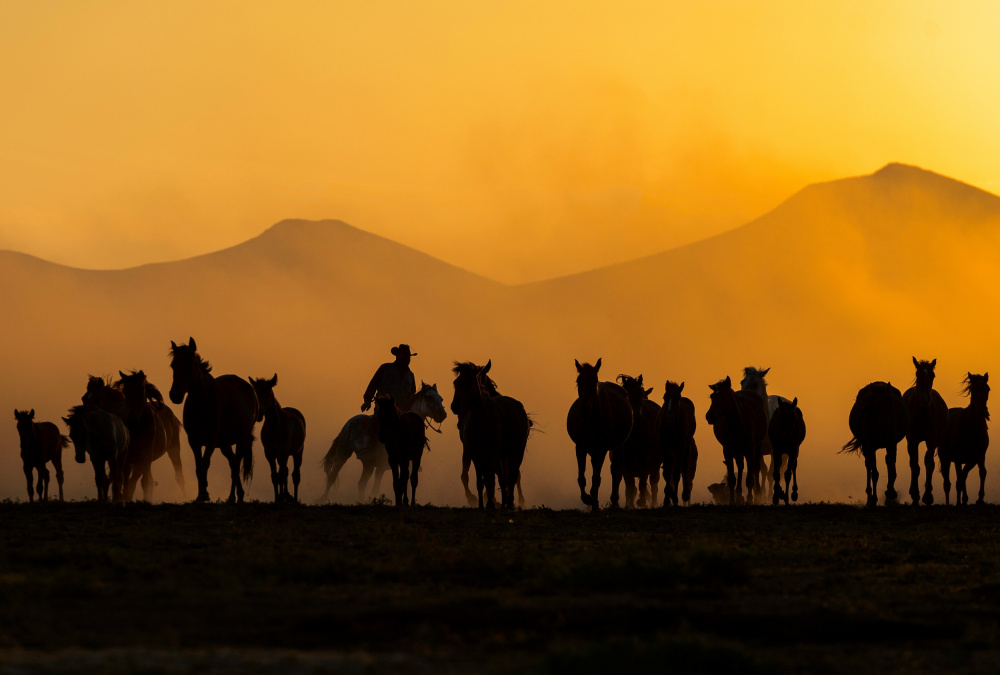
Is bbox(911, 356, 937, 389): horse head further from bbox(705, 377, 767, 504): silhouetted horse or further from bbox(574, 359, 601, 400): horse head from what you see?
bbox(574, 359, 601, 400): horse head

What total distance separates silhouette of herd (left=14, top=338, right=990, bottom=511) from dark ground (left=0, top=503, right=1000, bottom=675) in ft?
9.64

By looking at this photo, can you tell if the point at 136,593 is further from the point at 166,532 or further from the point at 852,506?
the point at 852,506

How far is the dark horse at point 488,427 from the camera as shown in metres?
25.6

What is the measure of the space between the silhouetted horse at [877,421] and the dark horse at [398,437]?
9758 millimetres

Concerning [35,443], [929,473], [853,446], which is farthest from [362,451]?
[929,473]

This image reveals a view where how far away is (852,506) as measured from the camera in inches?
A: 1101

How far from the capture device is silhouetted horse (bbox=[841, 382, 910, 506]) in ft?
97.2

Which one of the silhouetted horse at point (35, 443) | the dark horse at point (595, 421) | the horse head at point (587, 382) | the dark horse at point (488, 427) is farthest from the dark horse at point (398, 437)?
the silhouetted horse at point (35, 443)

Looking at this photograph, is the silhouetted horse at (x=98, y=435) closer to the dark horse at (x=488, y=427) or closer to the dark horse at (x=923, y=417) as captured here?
the dark horse at (x=488, y=427)

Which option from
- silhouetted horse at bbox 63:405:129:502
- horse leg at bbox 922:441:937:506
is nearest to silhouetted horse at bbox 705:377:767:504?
horse leg at bbox 922:441:937:506

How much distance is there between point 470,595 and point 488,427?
1210cm

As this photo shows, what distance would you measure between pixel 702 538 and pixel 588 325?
176338 mm

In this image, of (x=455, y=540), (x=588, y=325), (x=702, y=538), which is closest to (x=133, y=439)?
(x=455, y=540)

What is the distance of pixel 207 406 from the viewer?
979 inches
